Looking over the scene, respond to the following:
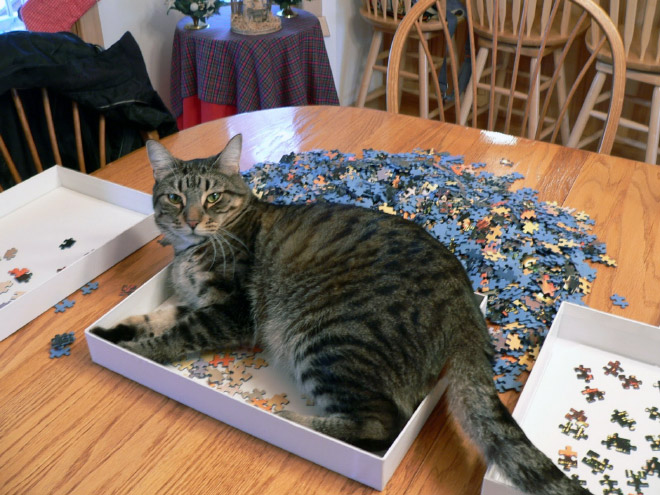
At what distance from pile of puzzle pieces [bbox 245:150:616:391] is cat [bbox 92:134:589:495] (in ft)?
0.44

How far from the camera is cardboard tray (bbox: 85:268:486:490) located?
3.49ft

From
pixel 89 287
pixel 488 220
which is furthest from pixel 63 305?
pixel 488 220

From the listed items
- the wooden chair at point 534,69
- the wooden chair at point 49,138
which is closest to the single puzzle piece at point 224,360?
the wooden chair at point 49,138

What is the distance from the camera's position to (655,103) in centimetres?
325

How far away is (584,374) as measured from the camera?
1.29m

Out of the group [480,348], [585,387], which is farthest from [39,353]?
[585,387]

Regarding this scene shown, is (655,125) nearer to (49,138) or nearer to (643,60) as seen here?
(643,60)

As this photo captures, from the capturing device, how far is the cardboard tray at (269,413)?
3.49ft

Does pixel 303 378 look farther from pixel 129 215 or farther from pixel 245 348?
pixel 129 215

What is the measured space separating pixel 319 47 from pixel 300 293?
103 inches

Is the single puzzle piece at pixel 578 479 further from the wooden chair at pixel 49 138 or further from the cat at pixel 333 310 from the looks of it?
the wooden chair at pixel 49 138

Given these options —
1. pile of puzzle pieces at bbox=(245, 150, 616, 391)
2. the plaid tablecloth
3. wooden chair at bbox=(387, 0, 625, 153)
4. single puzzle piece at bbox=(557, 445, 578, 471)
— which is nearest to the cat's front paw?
pile of puzzle pieces at bbox=(245, 150, 616, 391)

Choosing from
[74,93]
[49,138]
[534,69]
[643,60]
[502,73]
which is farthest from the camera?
[502,73]

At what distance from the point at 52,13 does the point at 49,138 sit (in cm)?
157
